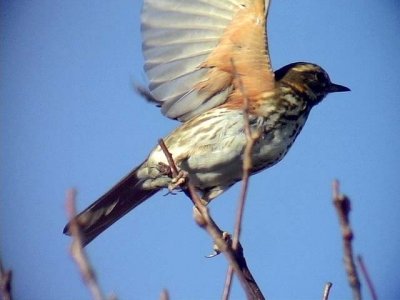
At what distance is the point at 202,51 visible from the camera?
5070mm

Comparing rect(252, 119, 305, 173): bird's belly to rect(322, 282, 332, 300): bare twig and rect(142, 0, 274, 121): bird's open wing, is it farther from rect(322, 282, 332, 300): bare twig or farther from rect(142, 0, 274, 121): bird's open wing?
rect(322, 282, 332, 300): bare twig

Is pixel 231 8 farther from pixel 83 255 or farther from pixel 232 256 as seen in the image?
pixel 83 255

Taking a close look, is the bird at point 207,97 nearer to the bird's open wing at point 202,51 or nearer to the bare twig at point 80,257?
the bird's open wing at point 202,51

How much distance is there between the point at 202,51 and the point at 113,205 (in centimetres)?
109

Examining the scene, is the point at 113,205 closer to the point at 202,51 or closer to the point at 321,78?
the point at 202,51

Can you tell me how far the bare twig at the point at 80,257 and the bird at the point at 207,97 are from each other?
3.13 meters

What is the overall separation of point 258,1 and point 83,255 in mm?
3563

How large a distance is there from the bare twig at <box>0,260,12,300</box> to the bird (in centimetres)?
313

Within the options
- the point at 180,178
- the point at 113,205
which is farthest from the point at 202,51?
the point at 180,178

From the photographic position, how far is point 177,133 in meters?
5.07

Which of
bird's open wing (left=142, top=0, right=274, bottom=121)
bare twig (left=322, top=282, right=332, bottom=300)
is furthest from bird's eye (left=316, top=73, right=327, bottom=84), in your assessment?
bare twig (left=322, top=282, right=332, bottom=300)

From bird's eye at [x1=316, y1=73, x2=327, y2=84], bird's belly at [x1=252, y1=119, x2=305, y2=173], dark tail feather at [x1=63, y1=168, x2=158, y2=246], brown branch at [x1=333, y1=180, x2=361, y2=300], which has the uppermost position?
brown branch at [x1=333, y1=180, x2=361, y2=300]

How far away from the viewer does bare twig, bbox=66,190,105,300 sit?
5.01 ft

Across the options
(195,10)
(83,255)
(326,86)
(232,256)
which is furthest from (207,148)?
(83,255)
